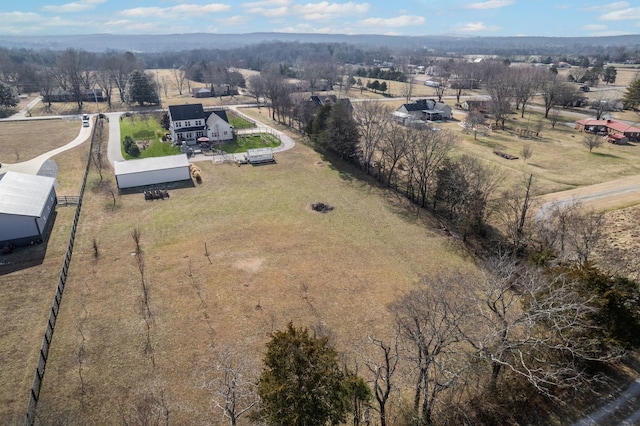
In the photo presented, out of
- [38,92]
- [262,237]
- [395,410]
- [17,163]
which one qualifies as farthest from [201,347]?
[38,92]

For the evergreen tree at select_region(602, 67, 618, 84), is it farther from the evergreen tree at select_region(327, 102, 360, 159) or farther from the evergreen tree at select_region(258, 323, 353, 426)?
the evergreen tree at select_region(258, 323, 353, 426)

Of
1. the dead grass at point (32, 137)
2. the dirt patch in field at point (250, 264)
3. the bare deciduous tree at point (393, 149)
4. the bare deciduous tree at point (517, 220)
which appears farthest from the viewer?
the dead grass at point (32, 137)

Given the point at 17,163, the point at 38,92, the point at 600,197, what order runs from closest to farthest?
the point at 600,197
the point at 17,163
the point at 38,92

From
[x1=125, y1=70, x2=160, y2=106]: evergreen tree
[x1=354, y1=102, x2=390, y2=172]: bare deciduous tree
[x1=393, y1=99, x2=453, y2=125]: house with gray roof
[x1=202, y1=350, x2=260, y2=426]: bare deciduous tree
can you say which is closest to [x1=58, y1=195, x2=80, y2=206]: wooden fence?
[x1=202, y1=350, x2=260, y2=426]: bare deciduous tree

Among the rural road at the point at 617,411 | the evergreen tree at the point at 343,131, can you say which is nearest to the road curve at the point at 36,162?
the evergreen tree at the point at 343,131

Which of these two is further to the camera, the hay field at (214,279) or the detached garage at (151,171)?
the detached garage at (151,171)

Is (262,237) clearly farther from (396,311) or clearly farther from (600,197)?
(600,197)

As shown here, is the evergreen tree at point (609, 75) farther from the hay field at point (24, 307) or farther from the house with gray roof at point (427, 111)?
the hay field at point (24, 307)
